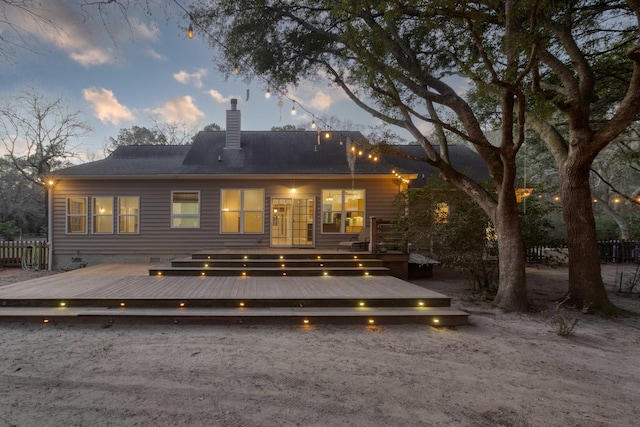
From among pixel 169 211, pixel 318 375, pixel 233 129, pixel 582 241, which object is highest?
pixel 233 129

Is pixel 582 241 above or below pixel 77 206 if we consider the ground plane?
below

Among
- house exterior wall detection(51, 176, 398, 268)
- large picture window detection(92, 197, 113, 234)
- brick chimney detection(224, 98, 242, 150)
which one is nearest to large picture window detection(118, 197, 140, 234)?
house exterior wall detection(51, 176, 398, 268)

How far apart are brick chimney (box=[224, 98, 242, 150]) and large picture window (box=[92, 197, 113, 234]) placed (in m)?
4.66

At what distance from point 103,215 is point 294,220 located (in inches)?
263

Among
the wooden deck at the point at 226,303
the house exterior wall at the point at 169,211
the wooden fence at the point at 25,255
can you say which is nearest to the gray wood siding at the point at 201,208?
the house exterior wall at the point at 169,211

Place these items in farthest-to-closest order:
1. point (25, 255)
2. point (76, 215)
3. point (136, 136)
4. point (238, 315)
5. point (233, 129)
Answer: point (136, 136) < point (233, 129) < point (76, 215) < point (25, 255) < point (238, 315)

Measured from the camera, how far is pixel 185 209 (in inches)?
422

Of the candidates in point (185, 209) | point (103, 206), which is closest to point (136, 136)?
point (103, 206)

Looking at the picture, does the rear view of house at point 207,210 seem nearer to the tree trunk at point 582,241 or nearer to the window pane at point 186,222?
the window pane at point 186,222

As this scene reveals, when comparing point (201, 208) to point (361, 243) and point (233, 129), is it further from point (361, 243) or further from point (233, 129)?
point (361, 243)

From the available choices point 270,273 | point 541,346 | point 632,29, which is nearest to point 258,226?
point 270,273

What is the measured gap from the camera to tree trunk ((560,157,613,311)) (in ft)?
19.1

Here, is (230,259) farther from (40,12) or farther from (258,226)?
(40,12)

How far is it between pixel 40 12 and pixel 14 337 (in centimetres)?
412
